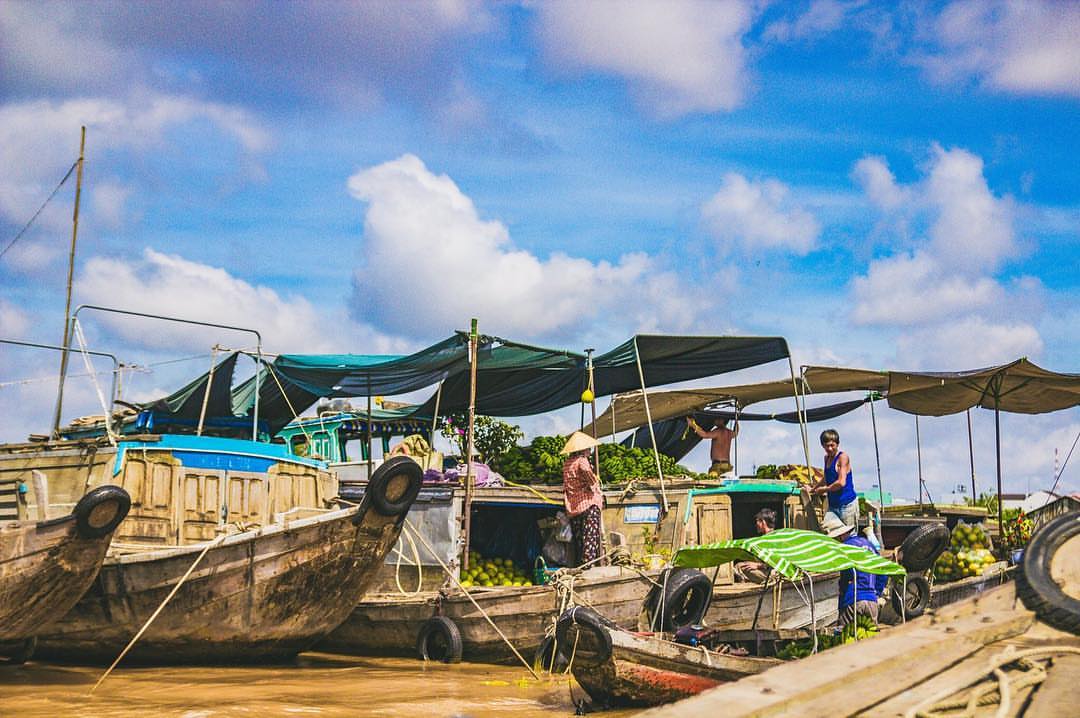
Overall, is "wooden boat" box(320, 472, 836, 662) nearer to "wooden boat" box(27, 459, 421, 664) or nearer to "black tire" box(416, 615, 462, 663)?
"black tire" box(416, 615, 462, 663)

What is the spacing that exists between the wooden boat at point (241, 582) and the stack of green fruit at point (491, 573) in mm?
2018

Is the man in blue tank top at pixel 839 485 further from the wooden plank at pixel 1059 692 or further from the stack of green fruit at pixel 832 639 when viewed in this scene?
the wooden plank at pixel 1059 692

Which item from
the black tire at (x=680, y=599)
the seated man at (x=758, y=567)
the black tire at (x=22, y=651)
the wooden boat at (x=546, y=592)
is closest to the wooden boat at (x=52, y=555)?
the black tire at (x=22, y=651)

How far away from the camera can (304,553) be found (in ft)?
30.9

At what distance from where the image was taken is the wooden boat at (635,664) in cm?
674

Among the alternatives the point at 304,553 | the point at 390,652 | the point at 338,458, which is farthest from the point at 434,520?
the point at 338,458

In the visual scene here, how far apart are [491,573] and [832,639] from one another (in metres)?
5.09

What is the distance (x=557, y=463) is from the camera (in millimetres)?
12852

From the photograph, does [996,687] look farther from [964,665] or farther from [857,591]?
[857,591]

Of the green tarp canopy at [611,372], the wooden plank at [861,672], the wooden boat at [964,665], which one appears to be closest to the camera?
the wooden plank at [861,672]

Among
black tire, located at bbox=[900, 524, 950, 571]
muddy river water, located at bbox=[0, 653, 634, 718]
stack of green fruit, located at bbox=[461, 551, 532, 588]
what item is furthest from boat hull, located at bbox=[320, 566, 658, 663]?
black tire, located at bbox=[900, 524, 950, 571]

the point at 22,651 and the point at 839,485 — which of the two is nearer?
the point at 839,485

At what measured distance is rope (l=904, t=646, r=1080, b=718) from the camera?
8.14 ft

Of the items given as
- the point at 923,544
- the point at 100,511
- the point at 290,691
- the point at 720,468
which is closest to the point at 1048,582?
the point at 290,691
